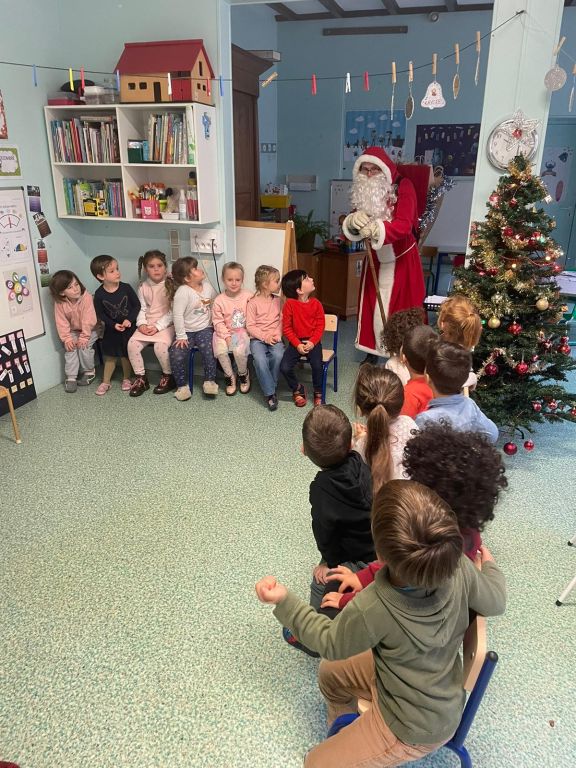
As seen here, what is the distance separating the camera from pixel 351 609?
119cm

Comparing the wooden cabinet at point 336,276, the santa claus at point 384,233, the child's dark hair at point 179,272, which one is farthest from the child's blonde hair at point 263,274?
the wooden cabinet at point 336,276

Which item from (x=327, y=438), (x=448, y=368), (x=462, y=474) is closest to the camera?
(x=462, y=474)

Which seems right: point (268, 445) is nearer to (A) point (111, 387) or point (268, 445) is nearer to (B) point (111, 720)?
(A) point (111, 387)

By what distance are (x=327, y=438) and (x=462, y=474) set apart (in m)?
0.45

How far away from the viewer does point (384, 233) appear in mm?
3836

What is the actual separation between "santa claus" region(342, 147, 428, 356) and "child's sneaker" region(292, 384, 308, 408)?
25.9 inches

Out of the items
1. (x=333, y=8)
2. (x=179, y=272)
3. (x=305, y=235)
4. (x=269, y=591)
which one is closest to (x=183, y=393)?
(x=179, y=272)

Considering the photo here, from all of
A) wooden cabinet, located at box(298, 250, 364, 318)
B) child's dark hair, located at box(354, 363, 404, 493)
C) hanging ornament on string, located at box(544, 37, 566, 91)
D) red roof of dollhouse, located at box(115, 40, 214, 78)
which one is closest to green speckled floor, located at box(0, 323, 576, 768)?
child's dark hair, located at box(354, 363, 404, 493)

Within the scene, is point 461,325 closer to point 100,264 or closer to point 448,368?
point 448,368

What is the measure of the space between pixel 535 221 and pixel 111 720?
120 inches

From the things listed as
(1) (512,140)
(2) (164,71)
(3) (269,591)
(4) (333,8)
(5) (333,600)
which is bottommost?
(5) (333,600)

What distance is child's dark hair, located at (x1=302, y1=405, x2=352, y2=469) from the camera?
1691 mm

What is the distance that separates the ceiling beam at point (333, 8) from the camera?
5977 millimetres

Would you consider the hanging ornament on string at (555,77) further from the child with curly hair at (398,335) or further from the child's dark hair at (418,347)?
the child's dark hair at (418,347)
